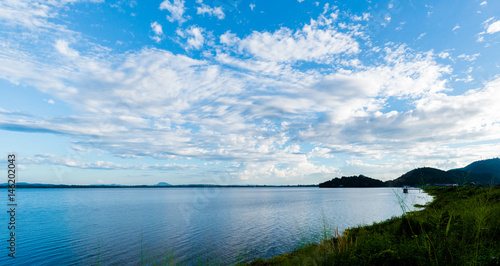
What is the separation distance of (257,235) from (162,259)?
13.8 meters

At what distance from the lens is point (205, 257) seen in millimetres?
23375

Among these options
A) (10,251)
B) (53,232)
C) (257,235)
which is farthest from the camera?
(53,232)

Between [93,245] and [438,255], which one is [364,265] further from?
[93,245]

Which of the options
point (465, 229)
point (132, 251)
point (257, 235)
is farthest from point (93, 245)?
point (465, 229)

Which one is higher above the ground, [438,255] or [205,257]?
[438,255]

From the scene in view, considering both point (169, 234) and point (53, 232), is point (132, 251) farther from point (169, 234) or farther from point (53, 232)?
point (53, 232)

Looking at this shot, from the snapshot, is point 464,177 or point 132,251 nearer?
point 464,177

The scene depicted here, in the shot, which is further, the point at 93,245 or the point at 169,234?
the point at 169,234

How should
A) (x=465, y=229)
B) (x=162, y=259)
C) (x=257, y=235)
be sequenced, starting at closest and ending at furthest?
(x=465, y=229) → (x=162, y=259) → (x=257, y=235)

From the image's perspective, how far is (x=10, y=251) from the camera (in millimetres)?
25891

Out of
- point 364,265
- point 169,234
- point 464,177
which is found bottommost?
point 169,234

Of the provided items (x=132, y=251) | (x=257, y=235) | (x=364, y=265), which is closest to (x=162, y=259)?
(x=132, y=251)

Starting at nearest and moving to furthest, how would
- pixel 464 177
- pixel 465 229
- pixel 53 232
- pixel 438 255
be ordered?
pixel 438 255 < pixel 465 229 < pixel 464 177 < pixel 53 232

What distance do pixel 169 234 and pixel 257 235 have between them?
1235 centimetres
